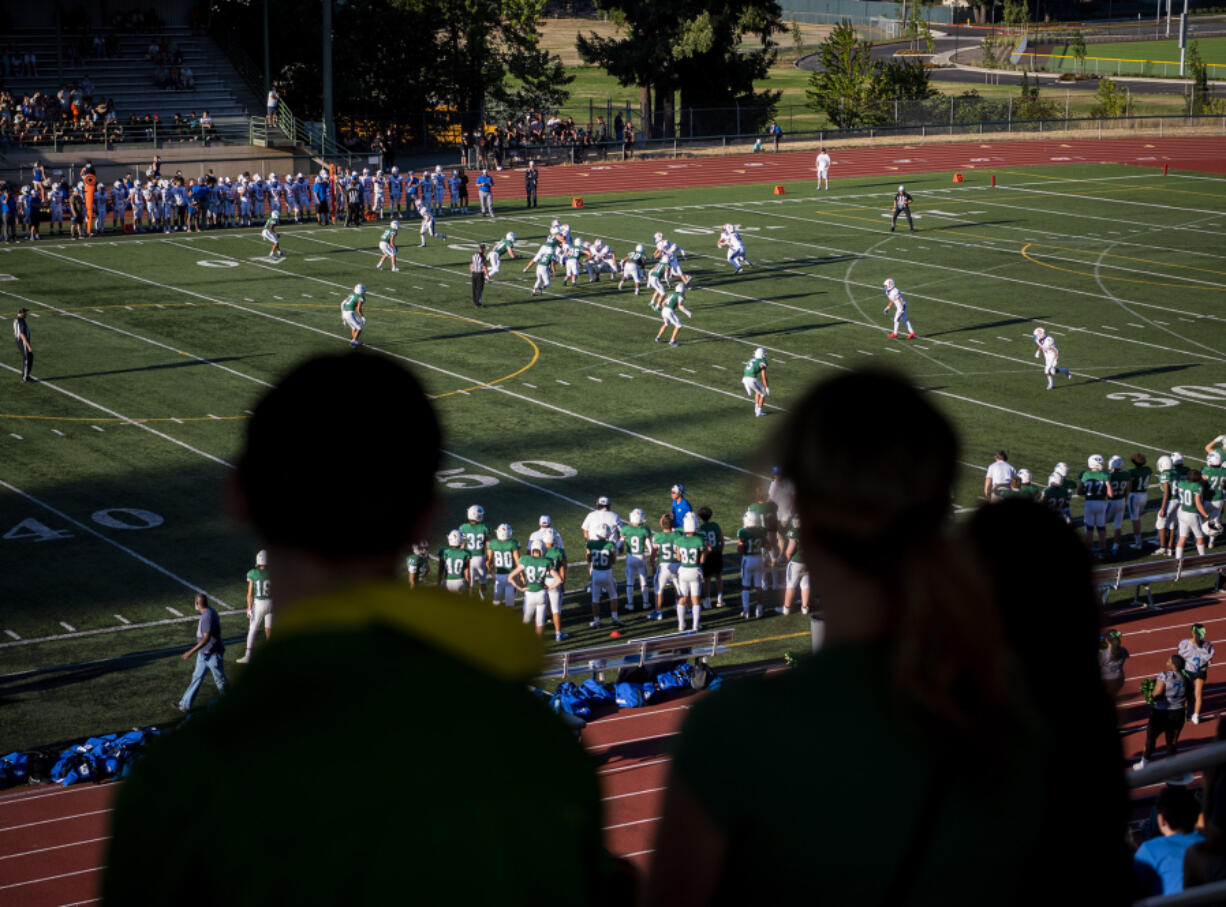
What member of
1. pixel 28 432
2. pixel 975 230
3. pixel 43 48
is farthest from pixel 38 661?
pixel 43 48

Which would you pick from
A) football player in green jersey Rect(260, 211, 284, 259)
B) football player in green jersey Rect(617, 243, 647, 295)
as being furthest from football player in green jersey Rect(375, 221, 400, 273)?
football player in green jersey Rect(617, 243, 647, 295)

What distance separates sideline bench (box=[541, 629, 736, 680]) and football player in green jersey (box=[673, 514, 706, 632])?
3.66 ft

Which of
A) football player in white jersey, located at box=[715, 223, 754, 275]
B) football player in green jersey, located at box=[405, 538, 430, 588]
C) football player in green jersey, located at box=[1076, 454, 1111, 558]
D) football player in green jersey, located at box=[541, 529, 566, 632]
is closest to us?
football player in green jersey, located at box=[405, 538, 430, 588]

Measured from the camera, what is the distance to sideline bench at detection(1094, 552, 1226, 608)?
704 inches

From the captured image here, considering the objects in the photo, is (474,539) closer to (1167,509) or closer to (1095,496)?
(1095,496)

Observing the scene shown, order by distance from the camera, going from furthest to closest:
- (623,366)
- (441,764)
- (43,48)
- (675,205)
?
(43,48) → (675,205) → (623,366) → (441,764)

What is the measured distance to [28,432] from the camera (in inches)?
997

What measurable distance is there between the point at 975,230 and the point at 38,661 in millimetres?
Result: 35409

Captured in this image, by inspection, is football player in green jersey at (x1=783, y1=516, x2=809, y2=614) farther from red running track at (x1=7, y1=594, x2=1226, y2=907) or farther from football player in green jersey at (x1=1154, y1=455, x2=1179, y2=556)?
football player in green jersey at (x1=1154, y1=455, x2=1179, y2=556)

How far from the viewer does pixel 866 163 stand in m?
62.6

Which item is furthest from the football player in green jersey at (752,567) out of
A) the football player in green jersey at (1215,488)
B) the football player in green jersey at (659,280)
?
the football player in green jersey at (659,280)

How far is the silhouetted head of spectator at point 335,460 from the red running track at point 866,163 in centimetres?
5040

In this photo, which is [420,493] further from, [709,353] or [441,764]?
[709,353]

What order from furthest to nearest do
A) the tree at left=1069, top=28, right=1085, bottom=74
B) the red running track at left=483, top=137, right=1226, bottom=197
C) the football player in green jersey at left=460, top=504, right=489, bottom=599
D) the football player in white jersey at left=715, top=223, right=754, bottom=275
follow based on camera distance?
the tree at left=1069, top=28, right=1085, bottom=74 → the red running track at left=483, top=137, right=1226, bottom=197 → the football player in white jersey at left=715, top=223, right=754, bottom=275 → the football player in green jersey at left=460, top=504, right=489, bottom=599
